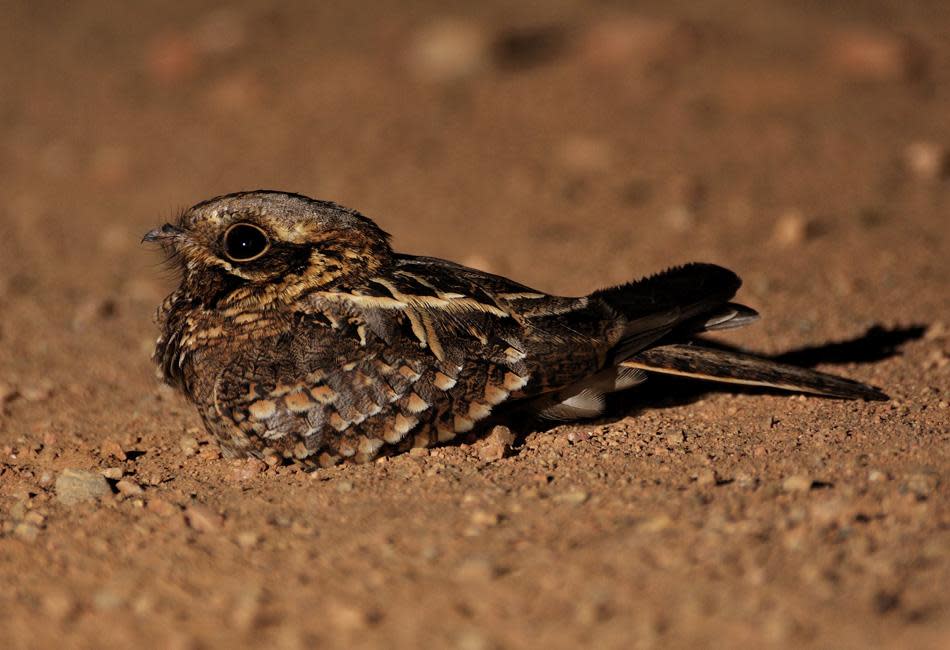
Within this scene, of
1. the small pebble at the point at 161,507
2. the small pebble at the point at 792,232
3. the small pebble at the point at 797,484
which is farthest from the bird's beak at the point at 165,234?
the small pebble at the point at 792,232

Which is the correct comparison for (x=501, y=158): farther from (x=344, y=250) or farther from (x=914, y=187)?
(x=344, y=250)

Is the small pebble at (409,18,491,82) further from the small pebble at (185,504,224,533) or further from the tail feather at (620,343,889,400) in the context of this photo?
the small pebble at (185,504,224,533)

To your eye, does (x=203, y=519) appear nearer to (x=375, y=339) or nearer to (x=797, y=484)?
(x=375, y=339)

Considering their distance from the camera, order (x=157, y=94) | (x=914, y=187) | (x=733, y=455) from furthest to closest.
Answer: (x=157, y=94)
(x=914, y=187)
(x=733, y=455)

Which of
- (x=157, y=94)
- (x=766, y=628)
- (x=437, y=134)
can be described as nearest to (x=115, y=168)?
(x=157, y=94)

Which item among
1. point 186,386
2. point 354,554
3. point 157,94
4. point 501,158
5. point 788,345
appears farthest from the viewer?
point 157,94

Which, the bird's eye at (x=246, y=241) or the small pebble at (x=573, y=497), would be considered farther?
the bird's eye at (x=246, y=241)

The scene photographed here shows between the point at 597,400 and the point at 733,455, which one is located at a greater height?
the point at 597,400

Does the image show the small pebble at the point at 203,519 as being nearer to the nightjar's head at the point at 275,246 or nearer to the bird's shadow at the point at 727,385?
the nightjar's head at the point at 275,246
